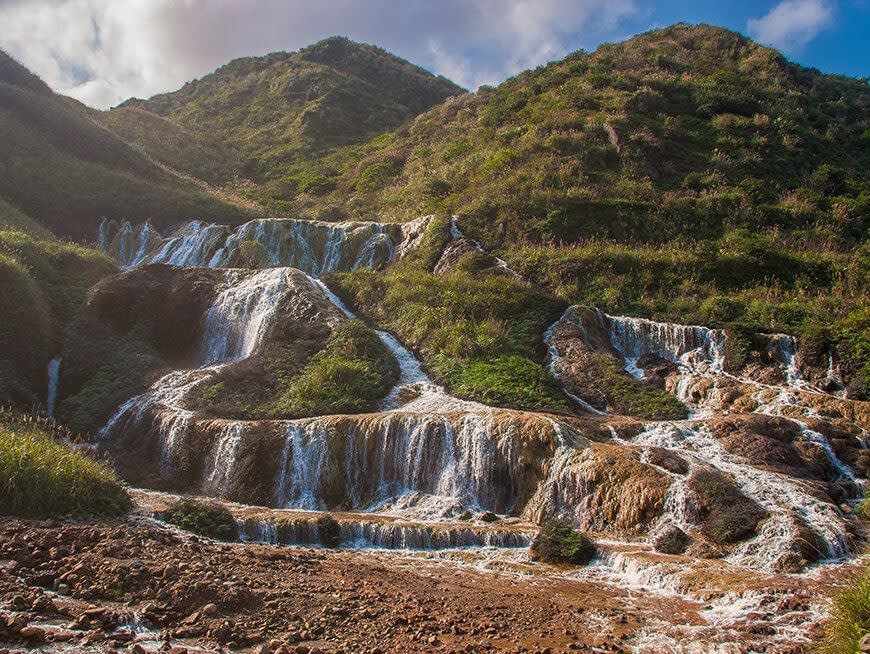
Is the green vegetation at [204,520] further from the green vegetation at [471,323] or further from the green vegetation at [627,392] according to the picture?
the green vegetation at [627,392]

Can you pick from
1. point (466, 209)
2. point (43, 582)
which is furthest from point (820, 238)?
point (43, 582)

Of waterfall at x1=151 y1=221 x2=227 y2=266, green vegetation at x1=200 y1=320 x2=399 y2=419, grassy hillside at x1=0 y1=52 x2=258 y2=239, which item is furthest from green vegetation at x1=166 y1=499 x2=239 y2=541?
grassy hillside at x1=0 y1=52 x2=258 y2=239

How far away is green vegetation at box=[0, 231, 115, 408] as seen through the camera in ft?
65.7

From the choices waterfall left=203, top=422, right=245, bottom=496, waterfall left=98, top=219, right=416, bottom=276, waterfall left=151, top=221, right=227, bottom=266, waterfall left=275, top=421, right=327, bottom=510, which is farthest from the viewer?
waterfall left=151, top=221, right=227, bottom=266

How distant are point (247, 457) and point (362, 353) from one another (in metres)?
5.84

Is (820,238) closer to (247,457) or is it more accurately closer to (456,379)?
(456,379)

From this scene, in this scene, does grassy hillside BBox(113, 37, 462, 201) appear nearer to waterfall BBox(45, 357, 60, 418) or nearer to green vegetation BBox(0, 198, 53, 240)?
green vegetation BBox(0, 198, 53, 240)

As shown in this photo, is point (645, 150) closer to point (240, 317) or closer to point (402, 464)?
point (240, 317)

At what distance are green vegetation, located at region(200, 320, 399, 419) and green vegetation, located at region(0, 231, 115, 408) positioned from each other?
6087mm

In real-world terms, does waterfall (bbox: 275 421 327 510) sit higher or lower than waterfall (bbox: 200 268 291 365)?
lower

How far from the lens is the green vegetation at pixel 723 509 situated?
11.6 metres

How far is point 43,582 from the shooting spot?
25.1ft

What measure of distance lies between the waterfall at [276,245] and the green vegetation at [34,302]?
256 inches

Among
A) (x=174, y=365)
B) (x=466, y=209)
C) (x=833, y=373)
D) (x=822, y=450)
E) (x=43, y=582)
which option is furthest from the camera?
(x=466, y=209)
